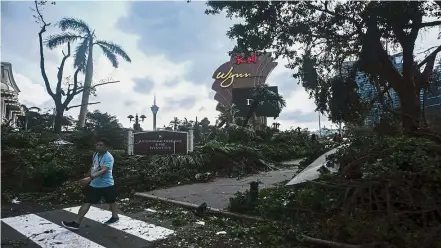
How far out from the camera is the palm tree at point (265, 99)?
2745 cm

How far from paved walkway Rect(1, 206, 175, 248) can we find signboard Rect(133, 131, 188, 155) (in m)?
5.74

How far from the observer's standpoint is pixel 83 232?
19.8 feet

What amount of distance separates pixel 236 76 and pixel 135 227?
3424 centimetres

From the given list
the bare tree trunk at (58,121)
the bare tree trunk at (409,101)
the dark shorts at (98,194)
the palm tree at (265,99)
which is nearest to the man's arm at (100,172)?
the dark shorts at (98,194)

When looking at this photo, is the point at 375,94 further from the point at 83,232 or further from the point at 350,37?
the point at 83,232

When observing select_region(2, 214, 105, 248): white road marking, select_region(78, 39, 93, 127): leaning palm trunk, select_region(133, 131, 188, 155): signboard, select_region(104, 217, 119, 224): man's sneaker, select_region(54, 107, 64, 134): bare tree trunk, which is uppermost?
select_region(78, 39, 93, 127): leaning palm trunk

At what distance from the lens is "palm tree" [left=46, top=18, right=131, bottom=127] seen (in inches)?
859

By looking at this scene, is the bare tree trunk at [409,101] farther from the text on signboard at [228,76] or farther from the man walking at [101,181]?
the text on signboard at [228,76]

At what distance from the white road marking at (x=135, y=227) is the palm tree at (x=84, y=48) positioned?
1684 cm

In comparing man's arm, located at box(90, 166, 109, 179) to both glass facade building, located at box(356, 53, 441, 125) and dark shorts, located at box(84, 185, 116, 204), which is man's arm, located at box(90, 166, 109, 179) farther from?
glass facade building, located at box(356, 53, 441, 125)

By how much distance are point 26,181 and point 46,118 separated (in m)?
18.6

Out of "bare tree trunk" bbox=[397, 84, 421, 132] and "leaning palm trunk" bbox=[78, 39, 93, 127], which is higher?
"leaning palm trunk" bbox=[78, 39, 93, 127]

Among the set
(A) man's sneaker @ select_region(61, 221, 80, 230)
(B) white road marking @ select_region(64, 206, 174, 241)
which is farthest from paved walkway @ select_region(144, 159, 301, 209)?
(A) man's sneaker @ select_region(61, 221, 80, 230)

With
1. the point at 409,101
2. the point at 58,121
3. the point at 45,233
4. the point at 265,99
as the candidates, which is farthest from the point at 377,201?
the point at 265,99
